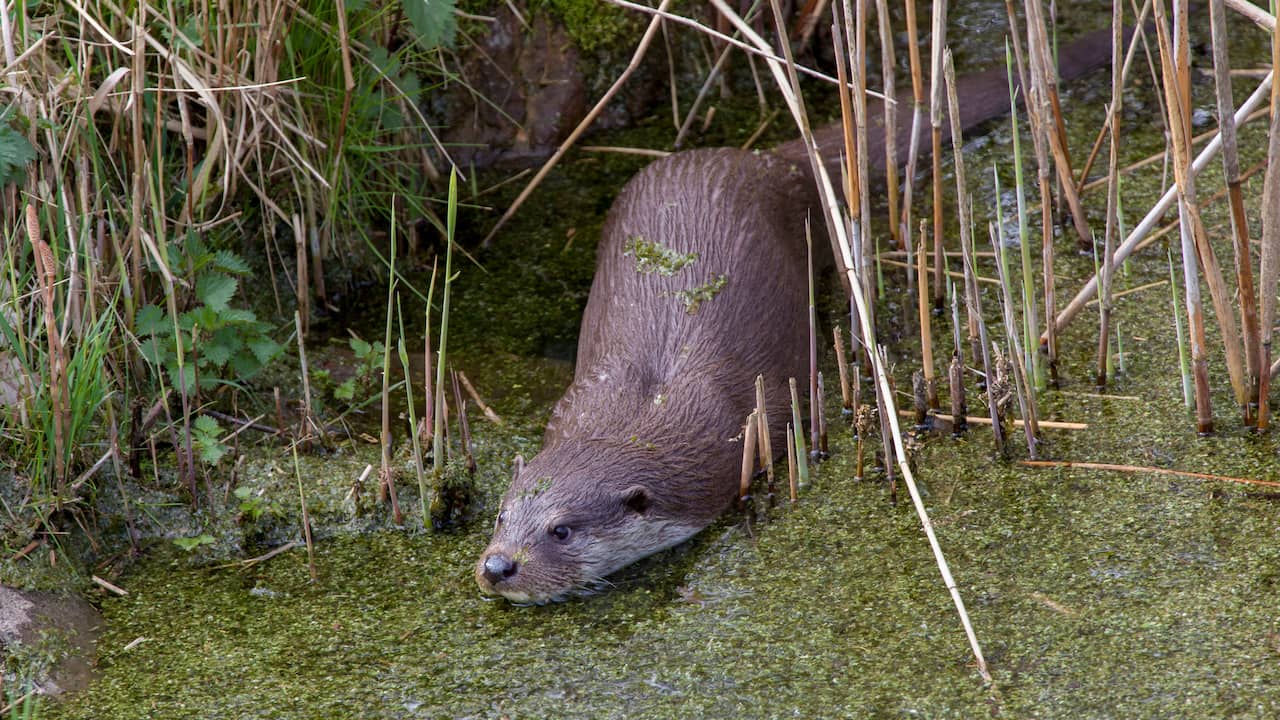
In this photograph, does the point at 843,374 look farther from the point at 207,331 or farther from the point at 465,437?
the point at 207,331

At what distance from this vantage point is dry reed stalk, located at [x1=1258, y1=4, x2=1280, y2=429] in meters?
2.54

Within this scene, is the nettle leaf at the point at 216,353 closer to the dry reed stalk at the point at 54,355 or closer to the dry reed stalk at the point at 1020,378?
the dry reed stalk at the point at 54,355

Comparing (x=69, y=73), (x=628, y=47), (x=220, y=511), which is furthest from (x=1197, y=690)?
(x=628, y=47)

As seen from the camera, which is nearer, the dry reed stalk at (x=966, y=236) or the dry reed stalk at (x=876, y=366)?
the dry reed stalk at (x=876, y=366)

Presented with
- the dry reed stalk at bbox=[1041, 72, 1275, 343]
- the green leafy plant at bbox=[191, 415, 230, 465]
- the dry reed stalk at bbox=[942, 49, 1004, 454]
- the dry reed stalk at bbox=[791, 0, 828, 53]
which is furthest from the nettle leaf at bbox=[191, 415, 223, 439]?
the dry reed stalk at bbox=[791, 0, 828, 53]

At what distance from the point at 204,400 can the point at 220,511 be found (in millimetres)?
319

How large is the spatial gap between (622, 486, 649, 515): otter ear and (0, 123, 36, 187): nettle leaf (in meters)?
1.44

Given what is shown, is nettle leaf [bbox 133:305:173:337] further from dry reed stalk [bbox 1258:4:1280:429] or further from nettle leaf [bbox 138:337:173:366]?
dry reed stalk [bbox 1258:4:1280:429]

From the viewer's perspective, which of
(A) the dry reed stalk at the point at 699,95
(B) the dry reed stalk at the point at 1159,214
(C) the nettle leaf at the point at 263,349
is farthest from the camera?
(A) the dry reed stalk at the point at 699,95

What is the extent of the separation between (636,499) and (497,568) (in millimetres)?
360

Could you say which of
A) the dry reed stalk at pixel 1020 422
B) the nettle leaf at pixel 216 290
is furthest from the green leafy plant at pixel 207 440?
the dry reed stalk at pixel 1020 422

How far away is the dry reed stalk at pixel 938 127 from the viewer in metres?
2.82

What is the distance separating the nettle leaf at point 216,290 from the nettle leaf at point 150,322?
0.10 metres

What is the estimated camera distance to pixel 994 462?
2.97 metres
